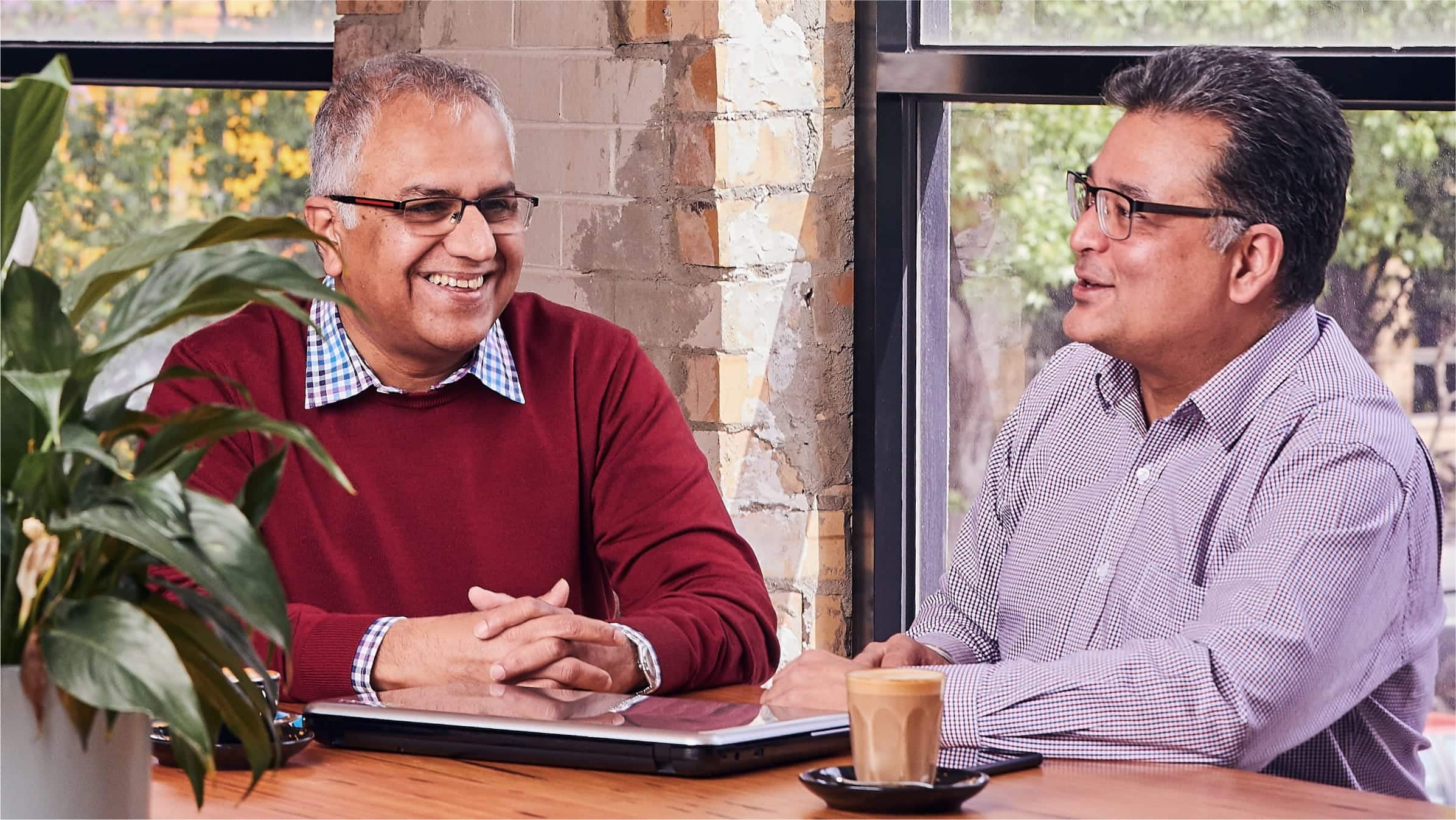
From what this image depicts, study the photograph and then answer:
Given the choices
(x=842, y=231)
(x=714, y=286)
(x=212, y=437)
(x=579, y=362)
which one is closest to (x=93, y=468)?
(x=212, y=437)

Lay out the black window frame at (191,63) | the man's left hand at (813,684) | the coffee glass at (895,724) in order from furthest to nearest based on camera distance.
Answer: the black window frame at (191,63) < the man's left hand at (813,684) < the coffee glass at (895,724)

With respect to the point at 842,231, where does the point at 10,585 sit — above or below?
below

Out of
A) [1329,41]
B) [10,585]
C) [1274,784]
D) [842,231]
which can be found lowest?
[1274,784]

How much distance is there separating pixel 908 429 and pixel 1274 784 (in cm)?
134

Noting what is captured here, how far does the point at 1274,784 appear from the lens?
49.4 inches

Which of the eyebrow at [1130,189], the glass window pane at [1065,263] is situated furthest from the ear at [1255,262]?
the glass window pane at [1065,263]

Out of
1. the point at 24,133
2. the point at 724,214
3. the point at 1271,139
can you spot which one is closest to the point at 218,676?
the point at 24,133

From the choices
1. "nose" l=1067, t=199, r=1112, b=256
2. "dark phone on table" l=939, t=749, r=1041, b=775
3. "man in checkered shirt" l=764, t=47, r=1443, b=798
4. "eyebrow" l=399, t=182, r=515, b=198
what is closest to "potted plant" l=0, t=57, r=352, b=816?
"dark phone on table" l=939, t=749, r=1041, b=775

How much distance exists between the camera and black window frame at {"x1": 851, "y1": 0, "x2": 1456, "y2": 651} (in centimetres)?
244

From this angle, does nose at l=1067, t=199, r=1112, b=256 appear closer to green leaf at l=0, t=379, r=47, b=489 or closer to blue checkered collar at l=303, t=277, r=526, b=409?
blue checkered collar at l=303, t=277, r=526, b=409

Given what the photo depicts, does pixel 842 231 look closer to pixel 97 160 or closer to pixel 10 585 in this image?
pixel 97 160

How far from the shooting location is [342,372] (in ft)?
6.40

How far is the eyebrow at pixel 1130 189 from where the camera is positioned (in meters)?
1.84

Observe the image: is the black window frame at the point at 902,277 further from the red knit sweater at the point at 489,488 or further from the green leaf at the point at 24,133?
the green leaf at the point at 24,133
